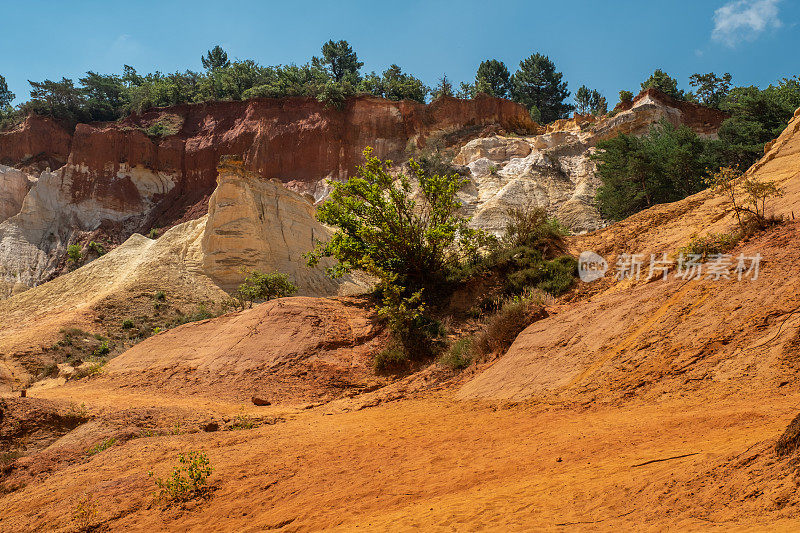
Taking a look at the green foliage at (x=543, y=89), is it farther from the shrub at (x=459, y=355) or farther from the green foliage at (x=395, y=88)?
the shrub at (x=459, y=355)

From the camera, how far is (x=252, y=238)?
930 inches

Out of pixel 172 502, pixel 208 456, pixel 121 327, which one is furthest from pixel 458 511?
pixel 121 327

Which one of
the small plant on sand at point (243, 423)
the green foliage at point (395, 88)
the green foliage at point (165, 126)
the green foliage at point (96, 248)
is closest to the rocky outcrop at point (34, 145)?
the green foliage at point (165, 126)

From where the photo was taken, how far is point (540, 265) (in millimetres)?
13086

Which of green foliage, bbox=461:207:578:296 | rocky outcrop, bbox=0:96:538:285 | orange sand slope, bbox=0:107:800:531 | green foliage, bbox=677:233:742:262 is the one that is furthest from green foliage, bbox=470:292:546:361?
rocky outcrop, bbox=0:96:538:285

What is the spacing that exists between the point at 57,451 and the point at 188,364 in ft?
19.5

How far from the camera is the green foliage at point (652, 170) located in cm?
2270

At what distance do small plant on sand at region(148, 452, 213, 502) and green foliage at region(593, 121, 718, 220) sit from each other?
22.1 metres

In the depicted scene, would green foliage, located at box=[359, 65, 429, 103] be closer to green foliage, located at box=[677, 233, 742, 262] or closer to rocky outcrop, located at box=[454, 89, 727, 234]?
rocky outcrop, located at box=[454, 89, 727, 234]

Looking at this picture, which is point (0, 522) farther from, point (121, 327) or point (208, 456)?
point (121, 327)

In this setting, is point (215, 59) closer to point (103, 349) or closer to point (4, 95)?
point (4, 95)

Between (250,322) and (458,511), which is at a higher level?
(250,322)

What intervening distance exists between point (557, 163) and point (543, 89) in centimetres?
2401

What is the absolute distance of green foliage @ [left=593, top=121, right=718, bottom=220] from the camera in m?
22.7
